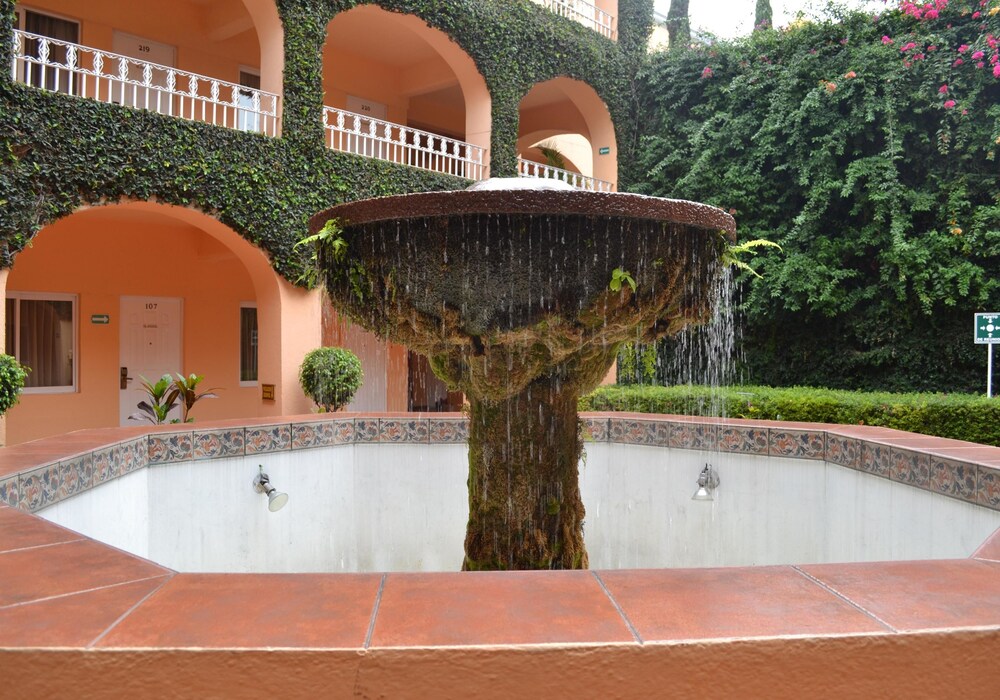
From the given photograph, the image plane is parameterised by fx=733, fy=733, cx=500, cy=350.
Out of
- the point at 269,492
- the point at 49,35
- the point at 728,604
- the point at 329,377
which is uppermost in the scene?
the point at 49,35

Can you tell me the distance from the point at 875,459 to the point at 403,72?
499 inches

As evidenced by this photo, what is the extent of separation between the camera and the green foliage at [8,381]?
258 inches

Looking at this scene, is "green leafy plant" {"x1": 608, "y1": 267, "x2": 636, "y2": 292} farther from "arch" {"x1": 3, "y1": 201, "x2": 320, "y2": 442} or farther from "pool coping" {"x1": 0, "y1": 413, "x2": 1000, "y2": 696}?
"arch" {"x1": 3, "y1": 201, "x2": 320, "y2": 442}

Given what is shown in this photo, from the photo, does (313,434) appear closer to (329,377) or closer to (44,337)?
(329,377)

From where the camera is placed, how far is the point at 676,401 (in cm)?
946

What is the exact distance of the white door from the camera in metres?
11.1

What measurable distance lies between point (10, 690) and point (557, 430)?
2618 mm

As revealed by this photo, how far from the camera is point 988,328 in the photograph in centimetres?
907

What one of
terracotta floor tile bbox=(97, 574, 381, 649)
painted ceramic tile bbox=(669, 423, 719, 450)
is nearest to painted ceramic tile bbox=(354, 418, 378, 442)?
painted ceramic tile bbox=(669, 423, 719, 450)

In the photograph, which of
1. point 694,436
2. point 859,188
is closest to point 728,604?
point 694,436

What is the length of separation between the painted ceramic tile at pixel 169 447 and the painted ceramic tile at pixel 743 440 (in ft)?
11.7

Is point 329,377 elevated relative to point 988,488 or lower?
elevated

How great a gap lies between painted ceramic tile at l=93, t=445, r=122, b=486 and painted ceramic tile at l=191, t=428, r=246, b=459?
636mm

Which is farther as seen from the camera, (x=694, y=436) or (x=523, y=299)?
(x=694, y=436)
